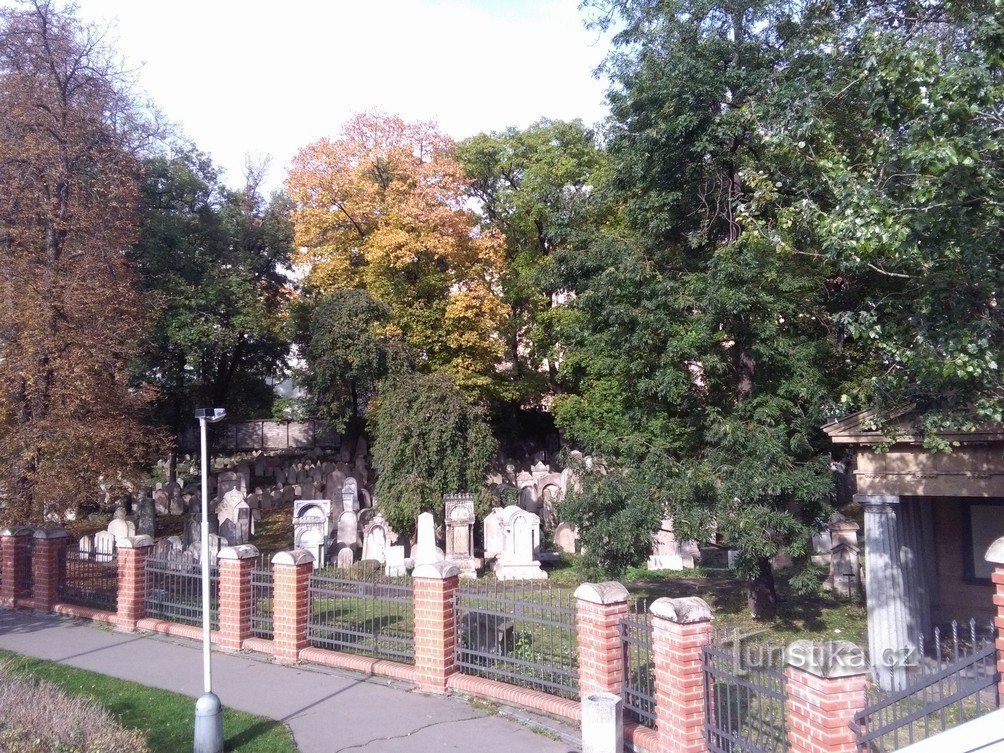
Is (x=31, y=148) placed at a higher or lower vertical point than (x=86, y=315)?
higher

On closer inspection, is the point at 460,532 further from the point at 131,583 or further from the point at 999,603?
the point at 999,603

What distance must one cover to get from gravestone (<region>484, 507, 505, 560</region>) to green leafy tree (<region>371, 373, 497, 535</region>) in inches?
56.0

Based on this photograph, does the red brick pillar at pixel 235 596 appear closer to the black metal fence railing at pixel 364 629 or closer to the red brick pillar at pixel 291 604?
the red brick pillar at pixel 291 604

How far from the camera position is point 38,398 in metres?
16.5

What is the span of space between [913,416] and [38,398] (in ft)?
52.0

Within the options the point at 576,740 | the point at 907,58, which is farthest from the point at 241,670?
the point at 907,58

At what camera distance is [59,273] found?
→ 55.4ft

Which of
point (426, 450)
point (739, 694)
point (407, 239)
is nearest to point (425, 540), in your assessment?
point (426, 450)

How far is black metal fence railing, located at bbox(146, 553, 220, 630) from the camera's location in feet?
40.8

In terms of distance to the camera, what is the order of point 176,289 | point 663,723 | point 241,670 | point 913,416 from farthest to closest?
point 176,289 → point 241,670 → point 913,416 → point 663,723

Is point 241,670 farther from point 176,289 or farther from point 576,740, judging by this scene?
point 176,289

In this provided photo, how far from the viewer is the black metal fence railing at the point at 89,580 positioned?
46.6ft

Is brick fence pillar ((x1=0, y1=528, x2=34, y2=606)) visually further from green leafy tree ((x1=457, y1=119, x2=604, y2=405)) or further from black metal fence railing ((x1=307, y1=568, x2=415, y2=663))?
green leafy tree ((x1=457, y1=119, x2=604, y2=405))

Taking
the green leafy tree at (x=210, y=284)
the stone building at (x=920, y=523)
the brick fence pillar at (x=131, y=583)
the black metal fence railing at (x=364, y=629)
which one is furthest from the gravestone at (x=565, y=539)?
the green leafy tree at (x=210, y=284)
